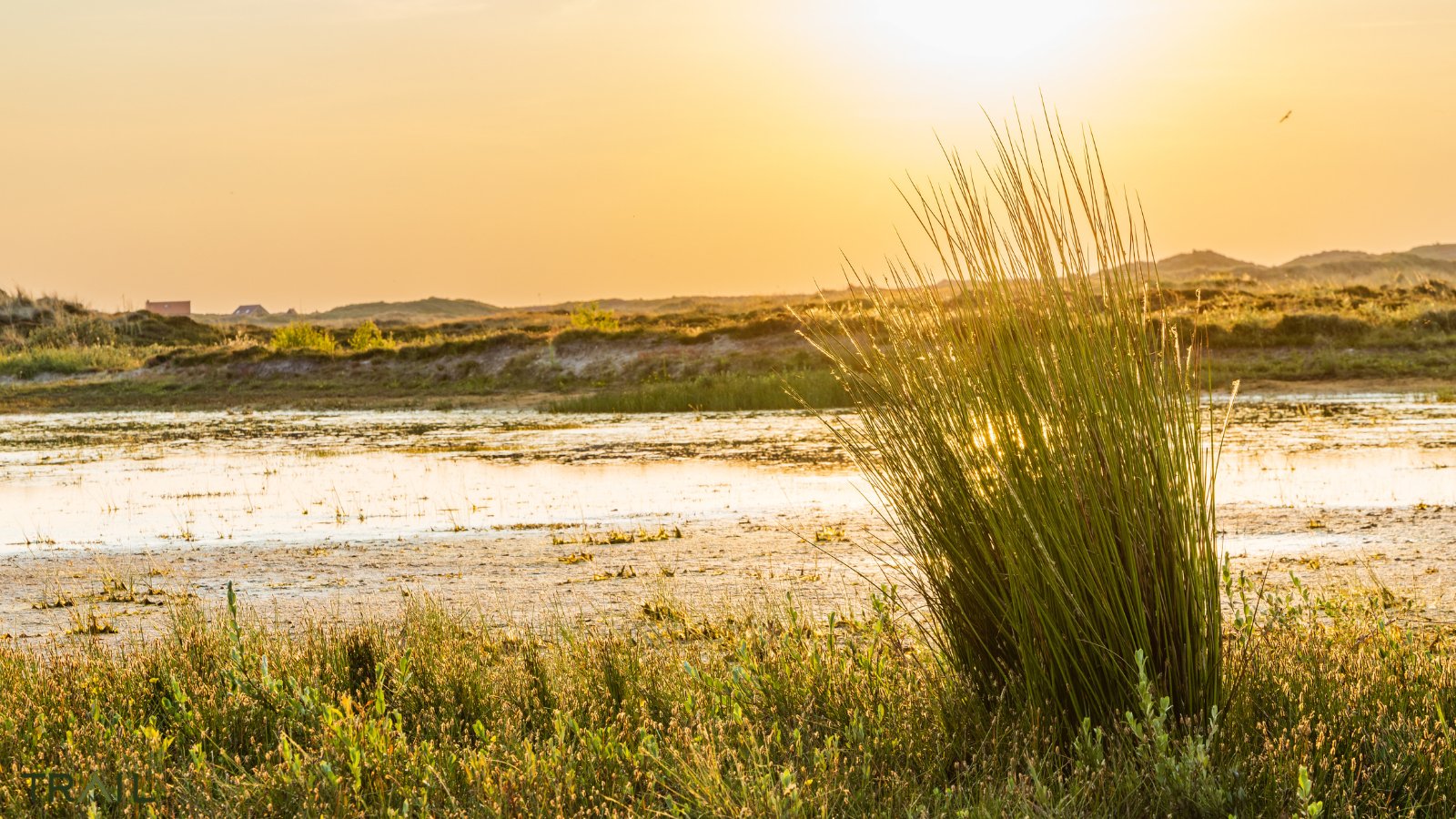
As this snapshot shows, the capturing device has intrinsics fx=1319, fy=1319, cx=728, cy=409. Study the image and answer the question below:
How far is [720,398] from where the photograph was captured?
94.1 feet

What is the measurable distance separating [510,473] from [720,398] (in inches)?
468

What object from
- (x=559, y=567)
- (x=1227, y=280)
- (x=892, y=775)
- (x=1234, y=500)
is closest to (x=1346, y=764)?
(x=892, y=775)

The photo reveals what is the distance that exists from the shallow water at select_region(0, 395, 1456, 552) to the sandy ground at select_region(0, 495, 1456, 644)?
76 centimetres

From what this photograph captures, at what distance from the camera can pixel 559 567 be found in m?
9.78

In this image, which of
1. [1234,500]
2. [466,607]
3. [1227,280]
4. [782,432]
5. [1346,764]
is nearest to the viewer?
[1346,764]

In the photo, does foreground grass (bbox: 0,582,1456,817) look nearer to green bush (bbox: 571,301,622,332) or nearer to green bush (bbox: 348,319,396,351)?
green bush (bbox: 348,319,396,351)

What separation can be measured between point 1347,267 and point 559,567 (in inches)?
4012

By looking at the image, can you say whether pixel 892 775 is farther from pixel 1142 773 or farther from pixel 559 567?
pixel 559 567

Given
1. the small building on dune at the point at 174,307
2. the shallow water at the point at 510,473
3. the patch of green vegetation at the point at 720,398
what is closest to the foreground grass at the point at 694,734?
the shallow water at the point at 510,473

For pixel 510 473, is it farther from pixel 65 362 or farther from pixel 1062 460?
pixel 65 362

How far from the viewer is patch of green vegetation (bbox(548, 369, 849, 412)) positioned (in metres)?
27.8

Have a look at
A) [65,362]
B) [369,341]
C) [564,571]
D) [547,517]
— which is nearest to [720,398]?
[547,517]

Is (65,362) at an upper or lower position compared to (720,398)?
upper

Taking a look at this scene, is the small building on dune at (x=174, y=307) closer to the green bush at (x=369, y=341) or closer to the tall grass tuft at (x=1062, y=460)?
the green bush at (x=369, y=341)
